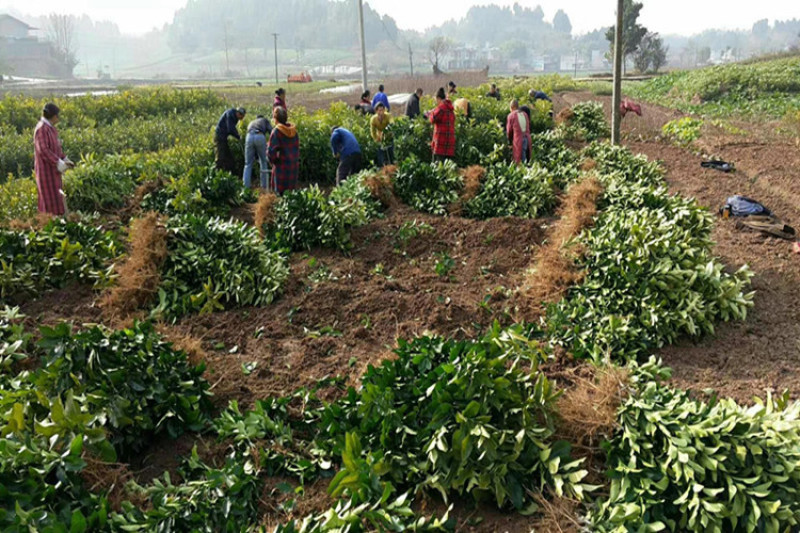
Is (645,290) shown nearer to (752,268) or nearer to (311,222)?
(752,268)

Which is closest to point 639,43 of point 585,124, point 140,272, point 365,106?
point 585,124

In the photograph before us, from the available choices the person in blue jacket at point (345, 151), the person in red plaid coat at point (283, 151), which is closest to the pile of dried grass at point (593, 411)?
the person in red plaid coat at point (283, 151)

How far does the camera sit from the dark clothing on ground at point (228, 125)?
32.9 feet

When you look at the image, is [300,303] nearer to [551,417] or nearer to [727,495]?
[551,417]

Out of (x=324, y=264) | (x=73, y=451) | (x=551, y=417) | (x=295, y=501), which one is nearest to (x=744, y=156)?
(x=324, y=264)

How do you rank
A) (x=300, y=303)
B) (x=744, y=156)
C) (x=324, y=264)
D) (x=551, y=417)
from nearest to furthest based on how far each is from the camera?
1. (x=551, y=417)
2. (x=300, y=303)
3. (x=324, y=264)
4. (x=744, y=156)

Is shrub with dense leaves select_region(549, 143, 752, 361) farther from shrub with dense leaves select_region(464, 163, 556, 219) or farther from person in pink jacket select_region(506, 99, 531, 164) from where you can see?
person in pink jacket select_region(506, 99, 531, 164)

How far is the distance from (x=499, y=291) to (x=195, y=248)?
10.3ft

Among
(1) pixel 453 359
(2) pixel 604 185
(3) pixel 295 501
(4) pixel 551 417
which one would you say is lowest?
(3) pixel 295 501

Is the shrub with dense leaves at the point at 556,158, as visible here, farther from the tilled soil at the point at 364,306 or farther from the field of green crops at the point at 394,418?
the field of green crops at the point at 394,418

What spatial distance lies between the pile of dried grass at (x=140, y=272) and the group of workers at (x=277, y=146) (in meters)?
2.40

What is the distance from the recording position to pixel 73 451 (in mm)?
3156

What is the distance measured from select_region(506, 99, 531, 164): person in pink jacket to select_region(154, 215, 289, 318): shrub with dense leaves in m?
5.57

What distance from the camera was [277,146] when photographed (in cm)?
890
